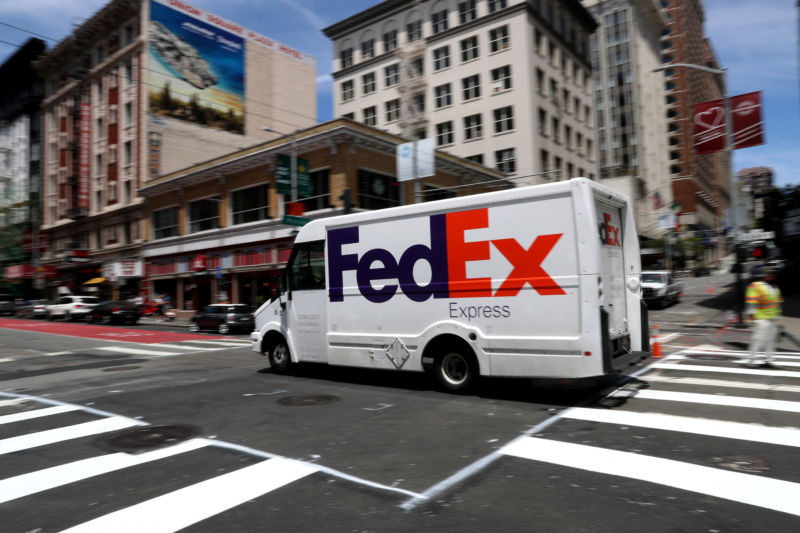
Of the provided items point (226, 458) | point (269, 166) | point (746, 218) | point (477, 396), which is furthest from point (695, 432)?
point (269, 166)

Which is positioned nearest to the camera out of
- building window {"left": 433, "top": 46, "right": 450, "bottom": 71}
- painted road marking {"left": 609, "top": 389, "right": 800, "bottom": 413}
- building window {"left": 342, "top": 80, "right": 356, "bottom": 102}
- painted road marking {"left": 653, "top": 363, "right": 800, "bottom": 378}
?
painted road marking {"left": 609, "top": 389, "right": 800, "bottom": 413}

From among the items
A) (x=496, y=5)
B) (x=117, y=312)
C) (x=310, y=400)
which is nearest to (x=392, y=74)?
(x=496, y=5)

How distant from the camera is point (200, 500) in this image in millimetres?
4238

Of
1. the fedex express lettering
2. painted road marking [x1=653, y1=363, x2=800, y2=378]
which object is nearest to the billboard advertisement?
the fedex express lettering

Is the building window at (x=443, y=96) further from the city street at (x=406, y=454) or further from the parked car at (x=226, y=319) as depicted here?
the city street at (x=406, y=454)

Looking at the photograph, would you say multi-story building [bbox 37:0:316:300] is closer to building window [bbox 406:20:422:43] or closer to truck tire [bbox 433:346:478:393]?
building window [bbox 406:20:422:43]

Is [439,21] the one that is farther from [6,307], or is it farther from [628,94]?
[628,94]

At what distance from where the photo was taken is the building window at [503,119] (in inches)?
1718

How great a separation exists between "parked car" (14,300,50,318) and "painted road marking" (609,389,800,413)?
42.5 meters

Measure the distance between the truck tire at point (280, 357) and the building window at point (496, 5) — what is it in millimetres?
42654

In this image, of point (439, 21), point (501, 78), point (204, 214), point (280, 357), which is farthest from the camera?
point (439, 21)

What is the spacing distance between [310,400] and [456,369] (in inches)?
94.1

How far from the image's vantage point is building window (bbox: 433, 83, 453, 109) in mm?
47562

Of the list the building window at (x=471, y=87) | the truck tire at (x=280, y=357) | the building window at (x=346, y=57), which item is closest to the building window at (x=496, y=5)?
the building window at (x=471, y=87)
